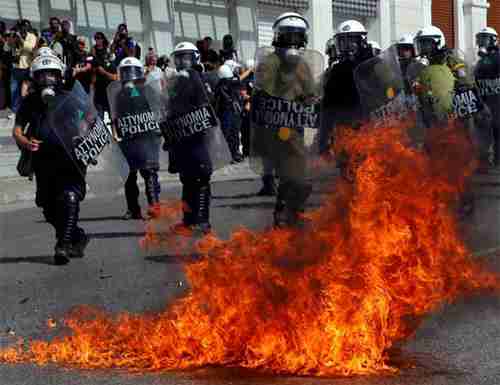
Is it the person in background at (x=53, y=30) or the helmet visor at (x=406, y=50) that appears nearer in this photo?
the helmet visor at (x=406, y=50)

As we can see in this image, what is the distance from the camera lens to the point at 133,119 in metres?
10.4

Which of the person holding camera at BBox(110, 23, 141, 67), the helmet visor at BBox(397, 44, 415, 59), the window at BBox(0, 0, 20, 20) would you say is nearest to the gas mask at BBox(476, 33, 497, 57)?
the helmet visor at BBox(397, 44, 415, 59)

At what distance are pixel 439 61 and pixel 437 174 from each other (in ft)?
Result: 16.3

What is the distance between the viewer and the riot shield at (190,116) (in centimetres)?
936

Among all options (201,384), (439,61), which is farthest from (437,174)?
(439,61)

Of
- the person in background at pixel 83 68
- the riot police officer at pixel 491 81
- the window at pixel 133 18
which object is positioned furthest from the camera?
the window at pixel 133 18

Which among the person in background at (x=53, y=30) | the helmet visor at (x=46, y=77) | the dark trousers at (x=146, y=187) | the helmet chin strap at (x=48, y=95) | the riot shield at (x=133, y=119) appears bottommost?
the dark trousers at (x=146, y=187)

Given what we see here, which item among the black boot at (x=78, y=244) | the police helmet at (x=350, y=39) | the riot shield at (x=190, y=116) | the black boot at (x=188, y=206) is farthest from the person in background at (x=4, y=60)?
the police helmet at (x=350, y=39)

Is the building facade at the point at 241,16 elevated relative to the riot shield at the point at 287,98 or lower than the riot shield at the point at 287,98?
elevated

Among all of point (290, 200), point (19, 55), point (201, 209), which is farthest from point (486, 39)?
point (290, 200)

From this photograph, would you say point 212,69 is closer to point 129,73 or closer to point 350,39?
point 129,73

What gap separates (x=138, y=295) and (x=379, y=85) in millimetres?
2701

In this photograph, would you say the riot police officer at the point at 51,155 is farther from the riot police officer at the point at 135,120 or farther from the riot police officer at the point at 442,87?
the riot police officer at the point at 442,87

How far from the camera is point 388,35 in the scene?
29641 mm
